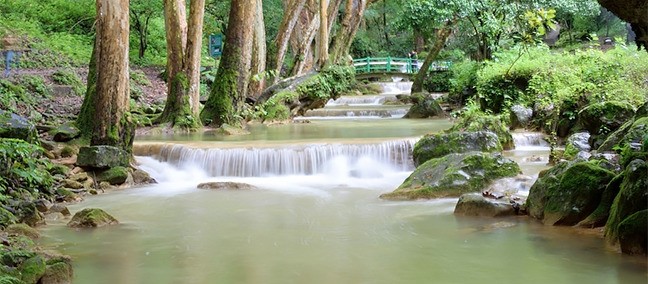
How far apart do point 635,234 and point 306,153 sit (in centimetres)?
770

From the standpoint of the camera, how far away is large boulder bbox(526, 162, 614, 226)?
820 centimetres

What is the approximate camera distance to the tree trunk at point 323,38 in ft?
80.6

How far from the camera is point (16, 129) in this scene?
10906 millimetres

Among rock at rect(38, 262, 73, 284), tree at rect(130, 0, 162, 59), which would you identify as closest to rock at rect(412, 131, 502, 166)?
rock at rect(38, 262, 73, 284)

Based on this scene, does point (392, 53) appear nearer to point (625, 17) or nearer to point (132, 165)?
point (132, 165)

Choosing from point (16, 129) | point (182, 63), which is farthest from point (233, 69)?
point (16, 129)


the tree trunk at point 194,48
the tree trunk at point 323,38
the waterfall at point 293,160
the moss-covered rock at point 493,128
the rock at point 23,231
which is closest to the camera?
the rock at point 23,231

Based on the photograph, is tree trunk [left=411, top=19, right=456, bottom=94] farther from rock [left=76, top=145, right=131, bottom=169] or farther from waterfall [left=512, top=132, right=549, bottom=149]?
rock [left=76, top=145, right=131, bottom=169]

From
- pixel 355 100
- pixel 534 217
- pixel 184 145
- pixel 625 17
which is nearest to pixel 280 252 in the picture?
pixel 534 217

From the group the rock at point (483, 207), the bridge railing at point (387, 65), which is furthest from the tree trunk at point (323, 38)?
the rock at point (483, 207)

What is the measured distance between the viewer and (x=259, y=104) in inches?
862

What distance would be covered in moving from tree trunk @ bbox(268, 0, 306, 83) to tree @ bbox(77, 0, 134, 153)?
1027 cm

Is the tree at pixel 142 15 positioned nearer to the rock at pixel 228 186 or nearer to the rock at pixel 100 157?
the rock at pixel 100 157

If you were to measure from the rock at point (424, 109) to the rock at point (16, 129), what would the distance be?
51.7ft
